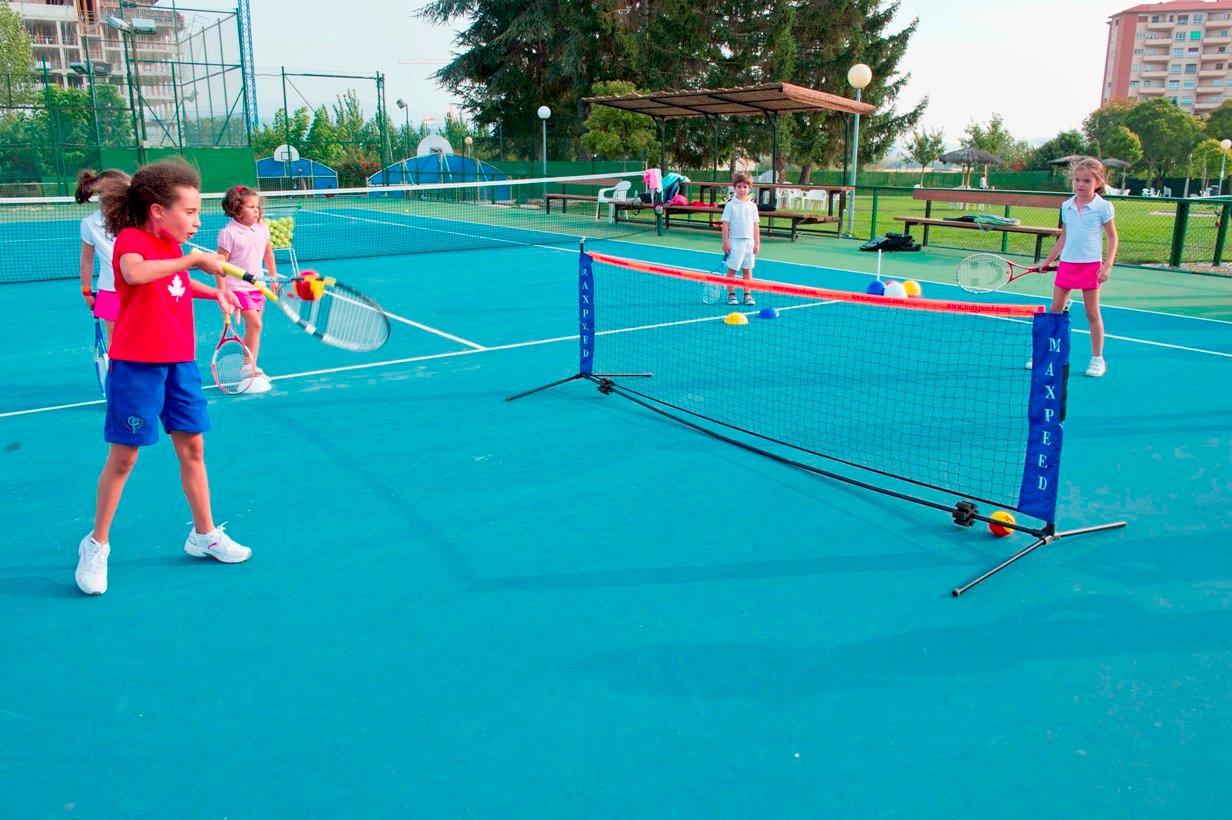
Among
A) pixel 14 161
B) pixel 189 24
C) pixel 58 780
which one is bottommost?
pixel 58 780

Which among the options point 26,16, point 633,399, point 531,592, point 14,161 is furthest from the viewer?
point 26,16

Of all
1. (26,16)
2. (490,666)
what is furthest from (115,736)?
(26,16)

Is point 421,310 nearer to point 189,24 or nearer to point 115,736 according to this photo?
point 115,736

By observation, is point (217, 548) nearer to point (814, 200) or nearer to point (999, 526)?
point (999, 526)

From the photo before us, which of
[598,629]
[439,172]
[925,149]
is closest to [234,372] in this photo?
[598,629]

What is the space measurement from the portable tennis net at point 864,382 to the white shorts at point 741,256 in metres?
0.53

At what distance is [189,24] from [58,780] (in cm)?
3800

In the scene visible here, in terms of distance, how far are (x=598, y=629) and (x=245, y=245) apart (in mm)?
4790

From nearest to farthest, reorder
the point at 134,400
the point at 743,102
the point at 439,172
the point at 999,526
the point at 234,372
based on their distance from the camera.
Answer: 1. the point at 134,400
2. the point at 999,526
3. the point at 234,372
4. the point at 743,102
5. the point at 439,172

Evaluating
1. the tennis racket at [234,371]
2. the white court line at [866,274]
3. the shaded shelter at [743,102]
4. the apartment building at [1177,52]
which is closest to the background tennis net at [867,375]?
the white court line at [866,274]

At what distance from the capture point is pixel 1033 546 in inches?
179

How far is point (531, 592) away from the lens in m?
4.17

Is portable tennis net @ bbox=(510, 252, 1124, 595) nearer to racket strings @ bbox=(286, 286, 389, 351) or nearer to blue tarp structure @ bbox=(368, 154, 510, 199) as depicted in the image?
racket strings @ bbox=(286, 286, 389, 351)

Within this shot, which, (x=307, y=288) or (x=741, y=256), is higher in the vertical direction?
(x=307, y=288)
